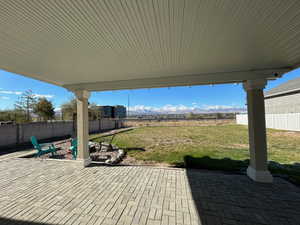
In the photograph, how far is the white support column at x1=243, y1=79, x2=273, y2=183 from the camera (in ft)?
10.5

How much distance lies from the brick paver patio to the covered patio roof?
8.55ft

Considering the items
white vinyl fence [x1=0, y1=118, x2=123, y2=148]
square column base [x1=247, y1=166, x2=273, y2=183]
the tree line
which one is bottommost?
square column base [x1=247, y1=166, x2=273, y2=183]

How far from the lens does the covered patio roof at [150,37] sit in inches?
57.2

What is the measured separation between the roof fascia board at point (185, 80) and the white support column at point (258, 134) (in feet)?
0.63

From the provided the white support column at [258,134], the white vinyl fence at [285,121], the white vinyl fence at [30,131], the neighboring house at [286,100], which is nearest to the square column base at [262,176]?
the white support column at [258,134]

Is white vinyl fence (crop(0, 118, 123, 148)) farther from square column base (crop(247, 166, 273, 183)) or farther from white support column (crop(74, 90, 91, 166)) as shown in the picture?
square column base (crop(247, 166, 273, 183))

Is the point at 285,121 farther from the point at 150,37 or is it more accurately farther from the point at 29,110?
the point at 29,110

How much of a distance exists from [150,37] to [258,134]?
11.1 feet

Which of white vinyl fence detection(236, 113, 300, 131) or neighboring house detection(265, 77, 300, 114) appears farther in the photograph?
neighboring house detection(265, 77, 300, 114)

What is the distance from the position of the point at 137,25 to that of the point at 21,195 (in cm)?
373

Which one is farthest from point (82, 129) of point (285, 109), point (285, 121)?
point (285, 109)

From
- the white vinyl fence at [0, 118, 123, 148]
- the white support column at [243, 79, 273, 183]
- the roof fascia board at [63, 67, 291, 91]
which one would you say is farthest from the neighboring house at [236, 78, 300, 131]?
the white vinyl fence at [0, 118, 123, 148]

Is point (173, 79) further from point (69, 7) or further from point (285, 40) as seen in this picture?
point (69, 7)

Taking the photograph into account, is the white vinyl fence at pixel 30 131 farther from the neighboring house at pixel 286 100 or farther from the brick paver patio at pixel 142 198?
the neighboring house at pixel 286 100
